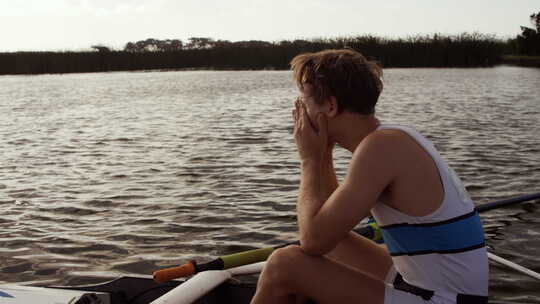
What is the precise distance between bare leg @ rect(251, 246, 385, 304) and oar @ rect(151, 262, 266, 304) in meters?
0.50

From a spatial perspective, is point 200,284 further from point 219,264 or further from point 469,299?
point 469,299

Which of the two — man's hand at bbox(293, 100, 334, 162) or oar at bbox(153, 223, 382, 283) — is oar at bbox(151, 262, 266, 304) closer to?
oar at bbox(153, 223, 382, 283)

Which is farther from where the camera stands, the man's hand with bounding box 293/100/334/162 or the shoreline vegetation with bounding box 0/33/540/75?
the shoreline vegetation with bounding box 0/33/540/75

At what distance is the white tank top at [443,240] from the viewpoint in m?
2.56

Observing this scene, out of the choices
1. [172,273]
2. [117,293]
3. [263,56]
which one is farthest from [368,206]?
[263,56]

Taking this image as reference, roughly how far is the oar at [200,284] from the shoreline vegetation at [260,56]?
126ft

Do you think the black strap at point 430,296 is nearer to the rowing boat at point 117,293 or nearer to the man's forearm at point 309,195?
the man's forearm at point 309,195

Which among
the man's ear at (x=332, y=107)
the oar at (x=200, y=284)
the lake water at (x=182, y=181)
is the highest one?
the man's ear at (x=332, y=107)

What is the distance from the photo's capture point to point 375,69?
271cm

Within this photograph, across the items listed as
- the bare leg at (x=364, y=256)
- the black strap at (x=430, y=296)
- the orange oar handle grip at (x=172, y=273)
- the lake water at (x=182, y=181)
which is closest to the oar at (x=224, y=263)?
the orange oar handle grip at (x=172, y=273)

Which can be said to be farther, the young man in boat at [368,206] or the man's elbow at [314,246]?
the man's elbow at [314,246]

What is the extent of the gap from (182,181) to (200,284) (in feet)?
20.6

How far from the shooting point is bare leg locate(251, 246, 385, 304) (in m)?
2.79

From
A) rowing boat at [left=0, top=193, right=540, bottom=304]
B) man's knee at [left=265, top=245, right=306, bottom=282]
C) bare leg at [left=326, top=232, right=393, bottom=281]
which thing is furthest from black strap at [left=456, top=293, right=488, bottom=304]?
rowing boat at [left=0, top=193, right=540, bottom=304]
